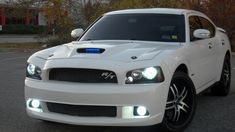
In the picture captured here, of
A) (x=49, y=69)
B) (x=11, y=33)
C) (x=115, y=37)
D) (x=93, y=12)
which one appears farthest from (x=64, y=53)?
(x=11, y=33)

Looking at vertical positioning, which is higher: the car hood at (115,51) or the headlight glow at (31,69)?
the car hood at (115,51)

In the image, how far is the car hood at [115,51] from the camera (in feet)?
16.6

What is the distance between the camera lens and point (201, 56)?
641 cm

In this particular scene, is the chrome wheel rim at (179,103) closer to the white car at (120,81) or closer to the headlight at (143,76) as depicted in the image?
the white car at (120,81)

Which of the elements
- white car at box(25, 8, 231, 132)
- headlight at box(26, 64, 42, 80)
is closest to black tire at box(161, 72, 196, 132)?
white car at box(25, 8, 231, 132)

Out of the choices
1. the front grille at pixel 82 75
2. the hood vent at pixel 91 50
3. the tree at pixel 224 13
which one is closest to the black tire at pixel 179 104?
the front grille at pixel 82 75

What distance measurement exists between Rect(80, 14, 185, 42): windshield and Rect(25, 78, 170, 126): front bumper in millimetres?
1353

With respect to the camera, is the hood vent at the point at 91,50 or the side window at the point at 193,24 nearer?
the hood vent at the point at 91,50

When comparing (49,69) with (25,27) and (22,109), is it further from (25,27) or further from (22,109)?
(25,27)

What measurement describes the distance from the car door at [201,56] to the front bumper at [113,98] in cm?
124

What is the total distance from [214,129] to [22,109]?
2.86 meters

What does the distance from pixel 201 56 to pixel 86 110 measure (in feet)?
7.26

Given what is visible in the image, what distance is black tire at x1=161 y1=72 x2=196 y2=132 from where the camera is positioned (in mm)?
5227

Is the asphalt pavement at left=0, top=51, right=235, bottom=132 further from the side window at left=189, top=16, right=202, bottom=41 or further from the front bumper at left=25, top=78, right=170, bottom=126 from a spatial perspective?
the side window at left=189, top=16, right=202, bottom=41
